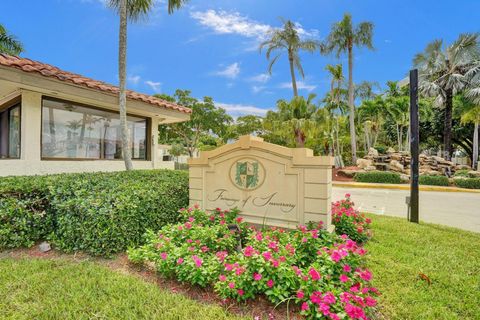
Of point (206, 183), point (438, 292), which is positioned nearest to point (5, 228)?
point (206, 183)

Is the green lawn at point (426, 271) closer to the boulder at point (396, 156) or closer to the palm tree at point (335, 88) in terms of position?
the boulder at point (396, 156)

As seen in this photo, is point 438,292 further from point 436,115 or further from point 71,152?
point 436,115

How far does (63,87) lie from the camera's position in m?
5.90

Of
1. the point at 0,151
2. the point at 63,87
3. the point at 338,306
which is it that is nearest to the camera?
the point at 338,306

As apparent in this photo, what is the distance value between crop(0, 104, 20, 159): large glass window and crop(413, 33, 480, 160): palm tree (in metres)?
25.2

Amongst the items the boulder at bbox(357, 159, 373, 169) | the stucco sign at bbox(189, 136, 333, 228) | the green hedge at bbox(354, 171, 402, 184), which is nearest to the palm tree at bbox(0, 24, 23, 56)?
the stucco sign at bbox(189, 136, 333, 228)

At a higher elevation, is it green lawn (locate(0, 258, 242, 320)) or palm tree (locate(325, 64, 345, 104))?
palm tree (locate(325, 64, 345, 104))

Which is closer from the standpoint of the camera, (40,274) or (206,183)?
(40,274)

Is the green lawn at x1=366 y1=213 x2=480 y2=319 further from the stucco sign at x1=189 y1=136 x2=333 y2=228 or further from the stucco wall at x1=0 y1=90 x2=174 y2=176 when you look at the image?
the stucco wall at x1=0 y1=90 x2=174 y2=176

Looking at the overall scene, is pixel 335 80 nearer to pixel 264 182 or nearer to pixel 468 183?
pixel 468 183

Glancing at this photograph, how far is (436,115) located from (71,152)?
101 feet

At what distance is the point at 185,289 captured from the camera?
2.77m

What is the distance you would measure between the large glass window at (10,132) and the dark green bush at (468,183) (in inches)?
770

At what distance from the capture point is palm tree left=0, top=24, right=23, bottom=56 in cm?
1581
